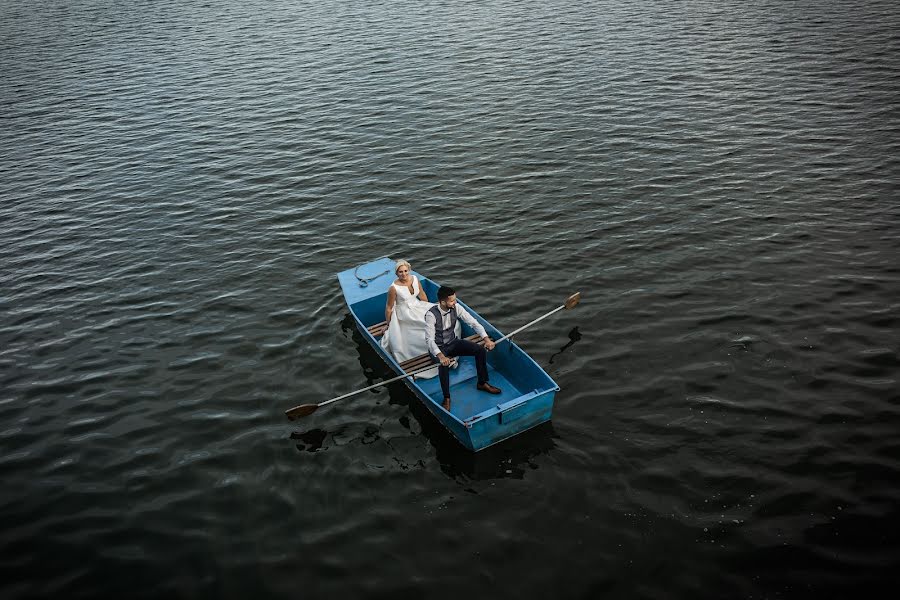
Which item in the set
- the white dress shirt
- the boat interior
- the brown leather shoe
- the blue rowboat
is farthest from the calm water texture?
the white dress shirt

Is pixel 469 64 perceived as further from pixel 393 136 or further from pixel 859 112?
pixel 859 112

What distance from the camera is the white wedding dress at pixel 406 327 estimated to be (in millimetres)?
12656

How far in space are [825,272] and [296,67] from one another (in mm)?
29266

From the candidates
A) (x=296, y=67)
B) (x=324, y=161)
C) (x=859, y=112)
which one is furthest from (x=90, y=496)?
(x=296, y=67)

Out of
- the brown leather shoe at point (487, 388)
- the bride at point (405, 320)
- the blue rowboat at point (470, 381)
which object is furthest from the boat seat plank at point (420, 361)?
the brown leather shoe at point (487, 388)

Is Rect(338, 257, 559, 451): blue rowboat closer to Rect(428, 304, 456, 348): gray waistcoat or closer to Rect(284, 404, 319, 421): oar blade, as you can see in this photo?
Rect(428, 304, 456, 348): gray waistcoat

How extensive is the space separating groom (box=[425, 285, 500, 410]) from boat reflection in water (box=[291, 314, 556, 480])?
0.62 metres

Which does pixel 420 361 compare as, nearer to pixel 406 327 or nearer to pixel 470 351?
pixel 406 327

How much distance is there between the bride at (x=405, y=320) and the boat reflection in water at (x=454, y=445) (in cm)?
85

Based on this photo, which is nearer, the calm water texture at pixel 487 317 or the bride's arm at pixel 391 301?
the calm water texture at pixel 487 317

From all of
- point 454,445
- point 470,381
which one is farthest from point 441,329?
point 454,445

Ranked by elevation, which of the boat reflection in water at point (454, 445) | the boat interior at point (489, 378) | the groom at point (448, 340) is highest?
the groom at point (448, 340)

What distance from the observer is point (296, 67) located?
3447 cm

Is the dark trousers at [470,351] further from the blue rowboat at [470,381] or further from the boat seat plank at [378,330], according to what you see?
the boat seat plank at [378,330]
